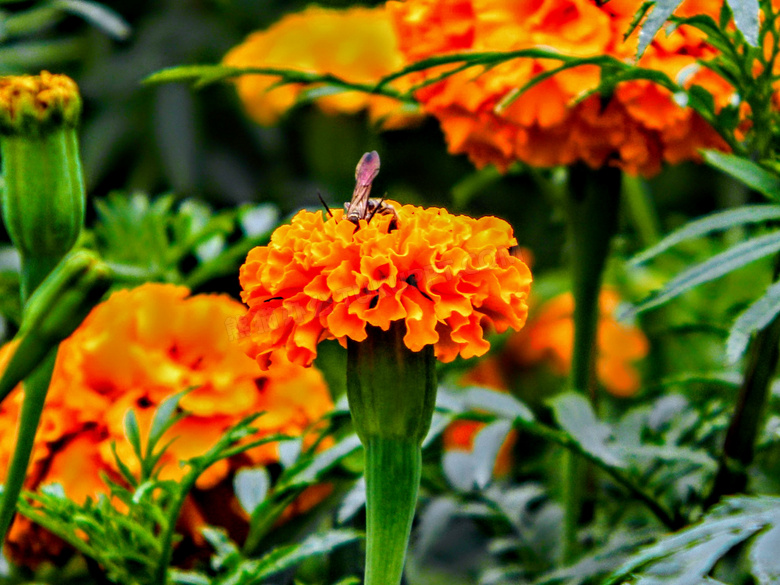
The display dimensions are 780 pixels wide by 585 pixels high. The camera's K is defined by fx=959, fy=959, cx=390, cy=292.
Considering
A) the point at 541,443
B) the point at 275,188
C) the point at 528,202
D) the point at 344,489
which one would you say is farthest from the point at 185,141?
the point at 344,489

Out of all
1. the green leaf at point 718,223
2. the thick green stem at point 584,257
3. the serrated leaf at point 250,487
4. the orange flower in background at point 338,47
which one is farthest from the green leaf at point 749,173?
the orange flower in background at point 338,47

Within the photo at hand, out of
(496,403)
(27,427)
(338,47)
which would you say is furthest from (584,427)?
(338,47)

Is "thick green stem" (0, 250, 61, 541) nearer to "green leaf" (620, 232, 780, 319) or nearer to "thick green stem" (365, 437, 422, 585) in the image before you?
"thick green stem" (365, 437, 422, 585)

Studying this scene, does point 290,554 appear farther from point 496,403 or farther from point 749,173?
point 749,173

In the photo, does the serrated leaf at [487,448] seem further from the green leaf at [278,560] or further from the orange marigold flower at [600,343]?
the orange marigold flower at [600,343]

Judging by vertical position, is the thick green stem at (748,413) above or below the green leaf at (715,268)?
below

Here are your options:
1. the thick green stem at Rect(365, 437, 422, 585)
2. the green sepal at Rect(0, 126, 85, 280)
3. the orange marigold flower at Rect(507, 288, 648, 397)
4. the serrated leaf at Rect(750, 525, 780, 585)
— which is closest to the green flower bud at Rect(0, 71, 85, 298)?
the green sepal at Rect(0, 126, 85, 280)

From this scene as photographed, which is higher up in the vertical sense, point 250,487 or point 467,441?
point 250,487
